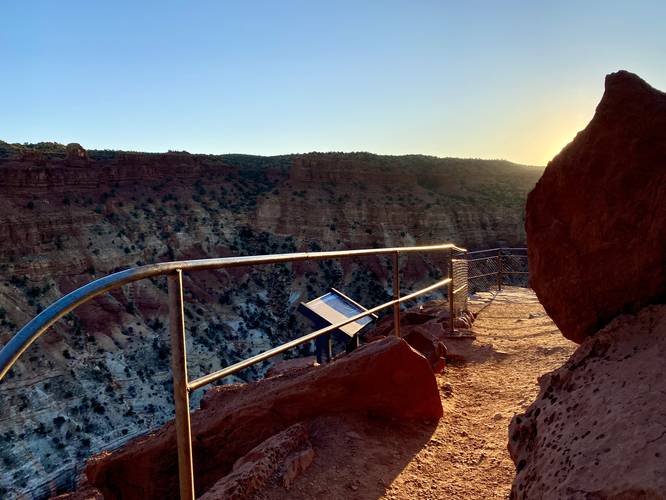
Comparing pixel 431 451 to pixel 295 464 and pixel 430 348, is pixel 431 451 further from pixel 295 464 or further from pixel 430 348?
pixel 430 348

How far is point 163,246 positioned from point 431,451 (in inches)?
1177

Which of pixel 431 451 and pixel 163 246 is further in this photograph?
pixel 163 246

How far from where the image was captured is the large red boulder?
2.17m

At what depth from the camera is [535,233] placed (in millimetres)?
2768

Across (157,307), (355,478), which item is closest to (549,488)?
(355,478)

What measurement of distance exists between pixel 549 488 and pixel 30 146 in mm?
42576

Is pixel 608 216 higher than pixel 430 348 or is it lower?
higher

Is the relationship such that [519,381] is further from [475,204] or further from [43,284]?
[475,204]

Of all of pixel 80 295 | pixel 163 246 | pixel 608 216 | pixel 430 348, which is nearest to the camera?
pixel 80 295

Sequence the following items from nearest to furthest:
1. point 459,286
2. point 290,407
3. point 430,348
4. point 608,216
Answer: point 608,216, point 290,407, point 430,348, point 459,286


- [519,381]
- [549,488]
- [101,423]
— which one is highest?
[549,488]

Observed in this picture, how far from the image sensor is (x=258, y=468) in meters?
2.64

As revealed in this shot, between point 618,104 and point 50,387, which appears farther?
point 50,387

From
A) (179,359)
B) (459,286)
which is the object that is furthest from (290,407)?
(459,286)
